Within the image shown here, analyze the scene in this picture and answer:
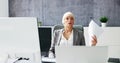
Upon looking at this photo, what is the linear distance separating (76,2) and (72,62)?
282 centimetres

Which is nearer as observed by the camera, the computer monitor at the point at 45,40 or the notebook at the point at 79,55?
the notebook at the point at 79,55

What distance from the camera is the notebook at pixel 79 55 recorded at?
1.45 m

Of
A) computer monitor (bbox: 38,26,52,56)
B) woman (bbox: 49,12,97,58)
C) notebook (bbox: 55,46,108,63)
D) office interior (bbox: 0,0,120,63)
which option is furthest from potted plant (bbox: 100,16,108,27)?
notebook (bbox: 55,46,108,63)

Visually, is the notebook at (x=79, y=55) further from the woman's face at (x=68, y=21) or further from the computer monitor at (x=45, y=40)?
the computer monitor at (x=45, y=40)

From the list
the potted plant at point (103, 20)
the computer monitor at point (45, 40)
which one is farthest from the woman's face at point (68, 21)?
Result: the potted plant at point (103, 20)

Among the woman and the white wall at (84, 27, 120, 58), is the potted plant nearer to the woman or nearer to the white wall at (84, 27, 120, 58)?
the white wall at (84, 27, 120, 58)

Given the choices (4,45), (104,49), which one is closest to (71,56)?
(104,49)

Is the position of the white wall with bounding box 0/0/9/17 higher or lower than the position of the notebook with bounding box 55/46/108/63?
higher

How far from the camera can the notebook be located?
145 cm

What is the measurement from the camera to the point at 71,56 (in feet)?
4.84

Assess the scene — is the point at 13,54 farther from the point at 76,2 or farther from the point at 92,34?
the point at 76,2

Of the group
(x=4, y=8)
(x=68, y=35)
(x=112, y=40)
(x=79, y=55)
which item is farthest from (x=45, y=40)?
(x=4, y=8)

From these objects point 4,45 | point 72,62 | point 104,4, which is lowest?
point 72,62

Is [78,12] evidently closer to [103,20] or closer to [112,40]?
[103,20]
